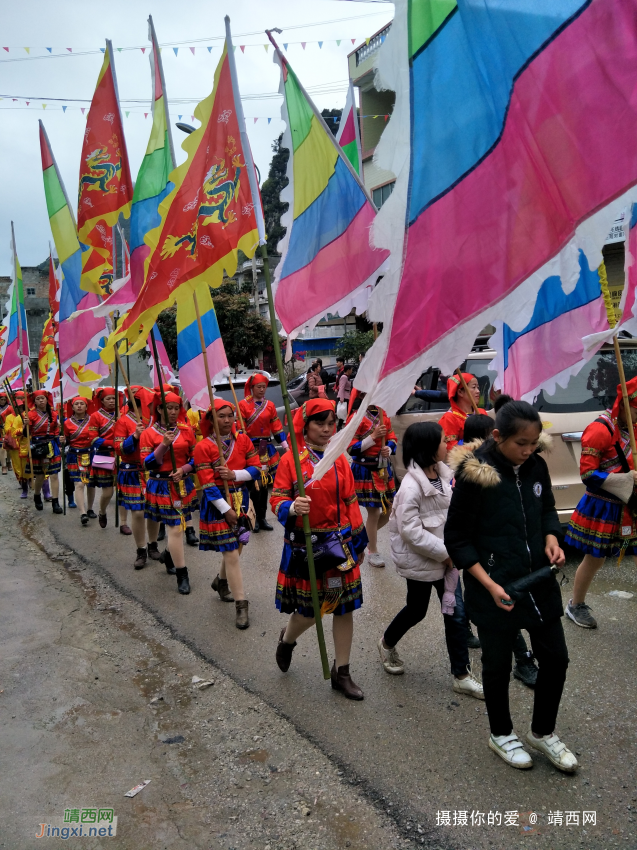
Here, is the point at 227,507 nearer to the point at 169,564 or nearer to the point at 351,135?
the point at 169,564

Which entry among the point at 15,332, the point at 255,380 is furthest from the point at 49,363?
the point at 255,380

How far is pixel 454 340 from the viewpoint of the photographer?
2.94 meters

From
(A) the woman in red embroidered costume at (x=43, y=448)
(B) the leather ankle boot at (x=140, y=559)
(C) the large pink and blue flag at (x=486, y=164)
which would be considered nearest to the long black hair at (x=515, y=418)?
(C) the large pink and blue flag at (x=486, y=164)

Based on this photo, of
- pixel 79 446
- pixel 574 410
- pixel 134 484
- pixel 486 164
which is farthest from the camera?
pixel 79 446

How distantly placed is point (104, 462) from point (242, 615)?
4.57m

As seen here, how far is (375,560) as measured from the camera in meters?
6.56

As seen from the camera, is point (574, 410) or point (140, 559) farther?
point (140, 559)

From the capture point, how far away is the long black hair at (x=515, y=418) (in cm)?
295

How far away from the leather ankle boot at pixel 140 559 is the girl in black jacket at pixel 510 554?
15.8ft

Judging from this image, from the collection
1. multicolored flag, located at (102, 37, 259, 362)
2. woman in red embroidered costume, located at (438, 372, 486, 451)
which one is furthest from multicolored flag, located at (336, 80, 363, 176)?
woman in red embroidered costume, located at (438, 372, 486, 451)

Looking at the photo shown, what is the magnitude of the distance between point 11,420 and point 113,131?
262 inches

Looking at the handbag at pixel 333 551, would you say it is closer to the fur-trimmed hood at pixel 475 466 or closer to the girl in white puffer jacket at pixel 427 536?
the girl in white puffer jacket at pixel 427 536

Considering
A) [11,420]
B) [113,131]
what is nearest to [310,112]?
[113,131]

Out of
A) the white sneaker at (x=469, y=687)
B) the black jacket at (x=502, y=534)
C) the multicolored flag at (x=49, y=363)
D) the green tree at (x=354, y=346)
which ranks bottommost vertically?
the white sneaker at (x=469, y=687)
